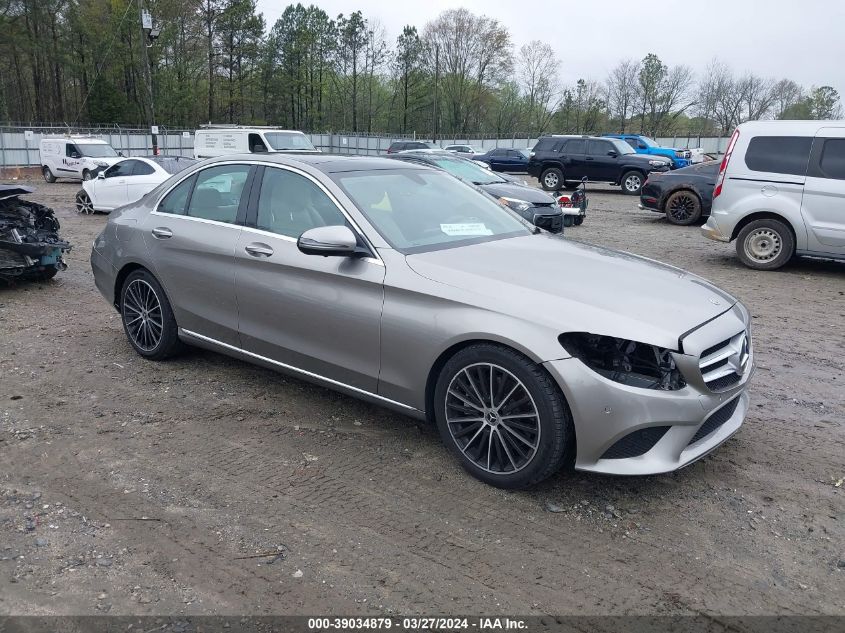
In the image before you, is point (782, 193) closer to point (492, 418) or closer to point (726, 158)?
point (726, 158)

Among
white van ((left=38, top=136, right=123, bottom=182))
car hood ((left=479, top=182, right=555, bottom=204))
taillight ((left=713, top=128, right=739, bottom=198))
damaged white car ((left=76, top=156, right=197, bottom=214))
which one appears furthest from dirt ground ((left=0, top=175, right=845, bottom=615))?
white van ((left=38, top=136, right=123, bottom=182))

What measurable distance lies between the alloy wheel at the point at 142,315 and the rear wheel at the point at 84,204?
12814 mm

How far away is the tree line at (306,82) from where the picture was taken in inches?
2146

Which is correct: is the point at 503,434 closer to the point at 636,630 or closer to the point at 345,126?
the point at 636,630

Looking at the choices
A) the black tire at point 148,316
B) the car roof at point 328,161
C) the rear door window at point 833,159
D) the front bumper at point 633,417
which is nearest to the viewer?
the front bumper at point 633,417

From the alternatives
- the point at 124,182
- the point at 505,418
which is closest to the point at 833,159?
the point at 505,418

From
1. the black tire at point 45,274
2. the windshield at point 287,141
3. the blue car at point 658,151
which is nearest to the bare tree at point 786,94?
the blue car at point 658,151

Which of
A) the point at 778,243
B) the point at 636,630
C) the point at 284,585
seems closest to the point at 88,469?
the point at 284,585

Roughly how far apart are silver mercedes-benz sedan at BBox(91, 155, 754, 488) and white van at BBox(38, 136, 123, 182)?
23839 millimetres

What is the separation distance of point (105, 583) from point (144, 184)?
1520cm

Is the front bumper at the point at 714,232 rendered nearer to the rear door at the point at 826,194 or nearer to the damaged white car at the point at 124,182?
the rear door at the point at 826,194

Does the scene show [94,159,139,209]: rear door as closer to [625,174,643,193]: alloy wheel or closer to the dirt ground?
the dirt ground

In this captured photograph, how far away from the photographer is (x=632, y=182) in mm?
23641

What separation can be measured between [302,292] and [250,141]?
2080cm
